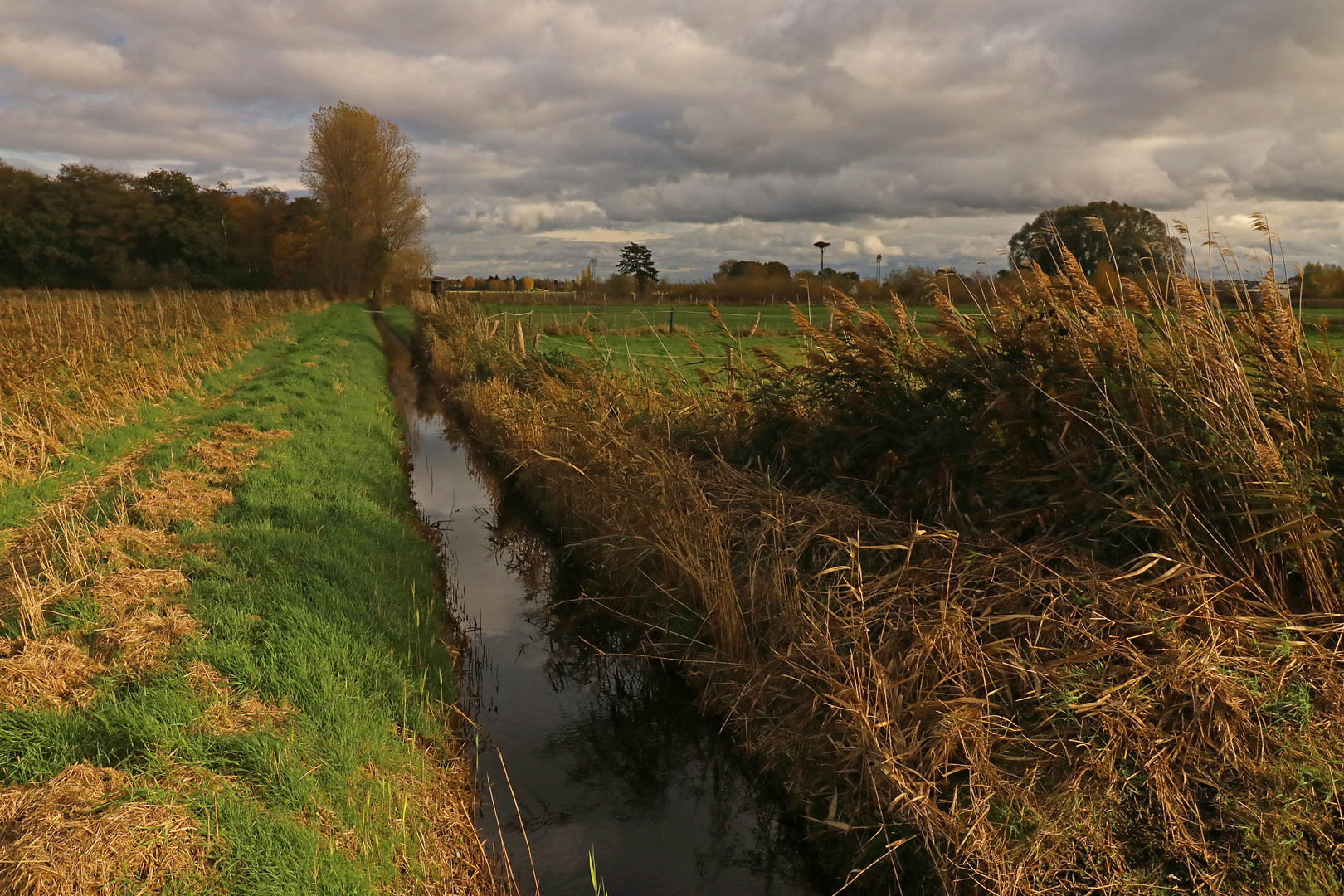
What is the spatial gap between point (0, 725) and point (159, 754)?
1023mm

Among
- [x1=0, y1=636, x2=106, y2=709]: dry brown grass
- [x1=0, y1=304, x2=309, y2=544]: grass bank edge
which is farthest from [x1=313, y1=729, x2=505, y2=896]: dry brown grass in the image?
[x1=0, y1=304, x2=309, y2=544]: grass bank edge

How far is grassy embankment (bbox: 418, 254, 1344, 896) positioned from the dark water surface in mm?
351

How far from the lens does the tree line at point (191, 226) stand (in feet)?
192

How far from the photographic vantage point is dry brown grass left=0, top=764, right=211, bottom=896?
300cm

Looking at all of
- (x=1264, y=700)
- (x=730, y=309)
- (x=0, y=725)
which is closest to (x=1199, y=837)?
(x=1264, y=700)

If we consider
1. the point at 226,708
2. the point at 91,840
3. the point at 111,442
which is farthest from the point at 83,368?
the point at 91,840

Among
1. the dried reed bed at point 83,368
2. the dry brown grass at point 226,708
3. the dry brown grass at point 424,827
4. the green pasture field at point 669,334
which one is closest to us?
the dry brown grass at point 424,827

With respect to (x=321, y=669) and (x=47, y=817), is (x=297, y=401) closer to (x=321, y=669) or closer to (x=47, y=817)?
(x=321, y=669)

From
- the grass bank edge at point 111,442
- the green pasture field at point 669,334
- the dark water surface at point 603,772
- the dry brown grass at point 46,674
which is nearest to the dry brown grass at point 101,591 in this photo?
the dry brown grass at point 46,674

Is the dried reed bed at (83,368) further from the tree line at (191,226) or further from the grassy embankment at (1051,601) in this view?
the tree line at (191,226)

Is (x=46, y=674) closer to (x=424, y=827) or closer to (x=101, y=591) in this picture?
(x=101, y=591)

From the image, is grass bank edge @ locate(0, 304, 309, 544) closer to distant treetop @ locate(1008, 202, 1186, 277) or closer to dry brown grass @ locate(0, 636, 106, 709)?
dry brown grass @ locate(0, 636, 106, 709)

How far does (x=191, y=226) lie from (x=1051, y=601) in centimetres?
7309

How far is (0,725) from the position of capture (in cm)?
404
